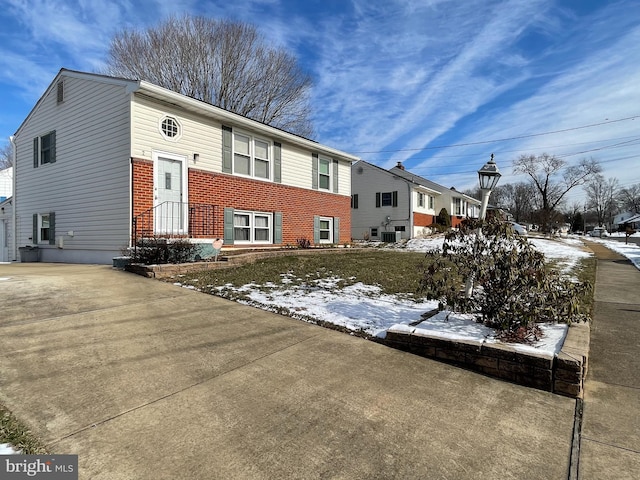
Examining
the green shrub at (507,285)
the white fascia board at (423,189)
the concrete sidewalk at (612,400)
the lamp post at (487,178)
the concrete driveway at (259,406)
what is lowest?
the concrete sidewalk at (612,400)

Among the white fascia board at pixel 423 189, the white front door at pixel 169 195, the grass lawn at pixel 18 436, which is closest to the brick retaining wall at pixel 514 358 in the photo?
the grass lawn at pixel 18 436

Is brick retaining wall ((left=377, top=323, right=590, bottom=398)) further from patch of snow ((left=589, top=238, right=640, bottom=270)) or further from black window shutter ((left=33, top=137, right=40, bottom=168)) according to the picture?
black window shutter ((left=33, top=137, right=40, bottom=168))

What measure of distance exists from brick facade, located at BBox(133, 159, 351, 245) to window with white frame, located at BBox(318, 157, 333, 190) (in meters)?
0.45

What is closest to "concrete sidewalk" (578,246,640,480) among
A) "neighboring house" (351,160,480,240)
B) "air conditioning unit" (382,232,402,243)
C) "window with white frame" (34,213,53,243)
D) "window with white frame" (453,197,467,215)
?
"window with white frame" (34,213,53,243)

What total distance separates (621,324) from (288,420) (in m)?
5.08

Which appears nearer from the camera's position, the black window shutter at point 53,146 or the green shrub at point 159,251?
the green shrub at point 159,251

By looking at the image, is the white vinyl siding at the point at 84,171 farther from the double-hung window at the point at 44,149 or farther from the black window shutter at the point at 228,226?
the black window shutter at the point at 228,226

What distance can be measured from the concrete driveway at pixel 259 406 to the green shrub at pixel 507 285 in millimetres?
870

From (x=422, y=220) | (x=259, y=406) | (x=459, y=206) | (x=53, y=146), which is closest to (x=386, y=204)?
(x=422, y=220)

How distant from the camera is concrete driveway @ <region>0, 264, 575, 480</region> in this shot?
192 centimetres

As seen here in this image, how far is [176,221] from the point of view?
31.4 ft

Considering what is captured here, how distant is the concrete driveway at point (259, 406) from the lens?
6.29 ft

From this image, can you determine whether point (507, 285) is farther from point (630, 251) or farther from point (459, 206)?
point (459, 206)

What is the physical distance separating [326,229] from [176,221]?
7162 millimetres
